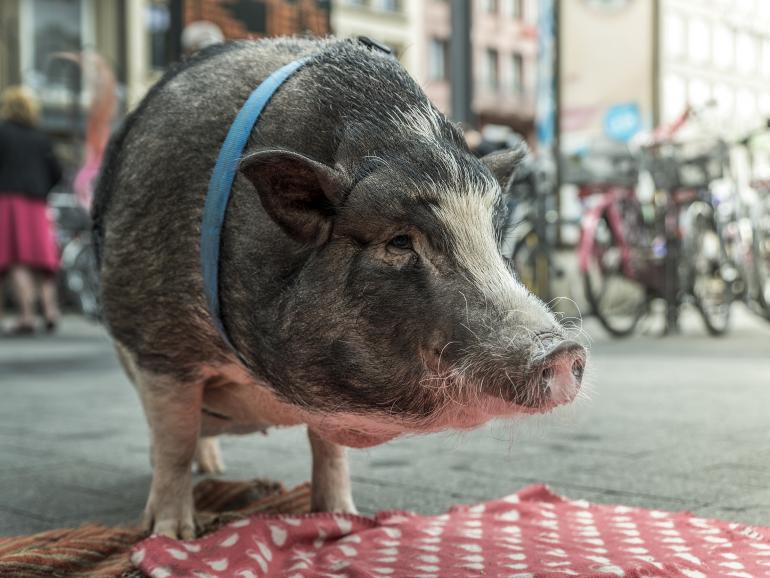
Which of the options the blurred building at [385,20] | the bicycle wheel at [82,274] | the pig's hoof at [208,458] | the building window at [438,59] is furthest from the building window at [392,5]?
the pig's hoof at [208,458]

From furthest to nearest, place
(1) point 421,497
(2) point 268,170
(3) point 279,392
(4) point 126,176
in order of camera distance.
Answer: (1) point 421,497 < (4) point 126,176 < (3) point 279,392 < (2) point 268,170

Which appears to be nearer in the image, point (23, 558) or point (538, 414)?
point (538, 414)

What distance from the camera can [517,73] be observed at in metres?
47.3

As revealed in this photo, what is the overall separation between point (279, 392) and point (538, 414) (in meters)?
0.61

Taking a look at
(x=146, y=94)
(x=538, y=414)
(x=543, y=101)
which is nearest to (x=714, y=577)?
(x=538, y=414)

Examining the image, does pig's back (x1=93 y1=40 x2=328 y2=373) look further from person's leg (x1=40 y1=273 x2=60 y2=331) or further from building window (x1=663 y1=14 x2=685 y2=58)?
building window (x1=663 y1=14 x2=685 y2=58)

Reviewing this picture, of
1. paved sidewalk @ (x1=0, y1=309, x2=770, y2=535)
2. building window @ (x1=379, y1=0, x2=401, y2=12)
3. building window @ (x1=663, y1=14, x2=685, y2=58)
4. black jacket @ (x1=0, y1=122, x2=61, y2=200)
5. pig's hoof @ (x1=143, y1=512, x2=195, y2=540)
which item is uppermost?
building window @ (x1=379, y1=0, x2=401, y2=12)

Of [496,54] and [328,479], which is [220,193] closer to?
[328,479]

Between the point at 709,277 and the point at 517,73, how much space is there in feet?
124

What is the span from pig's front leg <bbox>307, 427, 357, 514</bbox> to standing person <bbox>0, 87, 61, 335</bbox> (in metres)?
8.29

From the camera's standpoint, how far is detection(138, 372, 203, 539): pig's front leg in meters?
2.89

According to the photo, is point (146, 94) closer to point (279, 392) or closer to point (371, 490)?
point (279, 392)

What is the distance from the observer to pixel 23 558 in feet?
8.16

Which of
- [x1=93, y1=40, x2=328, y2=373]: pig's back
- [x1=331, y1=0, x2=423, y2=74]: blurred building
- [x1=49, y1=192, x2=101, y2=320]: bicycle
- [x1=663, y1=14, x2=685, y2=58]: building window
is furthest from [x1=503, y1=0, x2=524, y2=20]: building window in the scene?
[x1=93, y1=40, x2=328, y2=373]: pig's back
